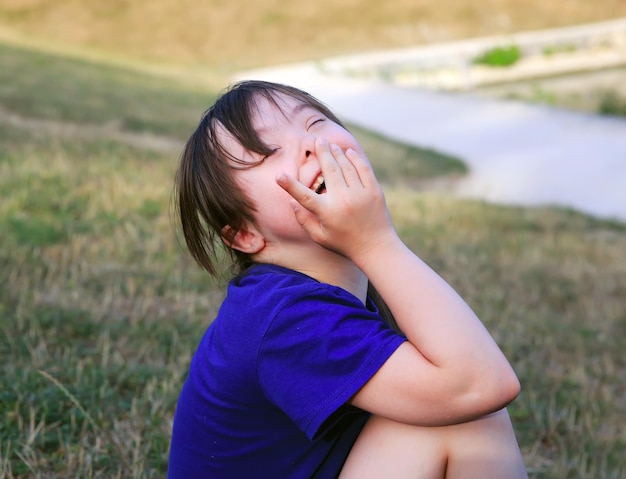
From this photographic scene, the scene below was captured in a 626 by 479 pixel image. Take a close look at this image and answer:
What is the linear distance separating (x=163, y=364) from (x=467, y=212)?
13.2ft

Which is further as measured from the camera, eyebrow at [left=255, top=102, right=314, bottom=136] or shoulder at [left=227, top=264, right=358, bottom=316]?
eyebrow at [left=255, top=102, right=314, bottom=136]

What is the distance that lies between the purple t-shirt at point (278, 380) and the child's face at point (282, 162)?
0.33 ft

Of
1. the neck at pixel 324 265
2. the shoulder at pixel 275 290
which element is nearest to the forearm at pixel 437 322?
the shoulder at pixel 275 290

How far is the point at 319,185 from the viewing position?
198cm

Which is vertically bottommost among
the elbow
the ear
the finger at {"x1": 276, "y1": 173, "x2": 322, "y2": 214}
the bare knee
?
the bare knee

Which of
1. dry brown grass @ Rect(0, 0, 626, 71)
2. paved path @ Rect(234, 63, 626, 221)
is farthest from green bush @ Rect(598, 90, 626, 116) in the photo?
dry brown grass @ Rect(0, 0, 626, 71)

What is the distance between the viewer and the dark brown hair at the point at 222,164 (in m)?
2.07

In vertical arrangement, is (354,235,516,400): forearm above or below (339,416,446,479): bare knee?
above

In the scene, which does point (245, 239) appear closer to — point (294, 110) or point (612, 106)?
point (294, 110)

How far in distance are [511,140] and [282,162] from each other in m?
10.1

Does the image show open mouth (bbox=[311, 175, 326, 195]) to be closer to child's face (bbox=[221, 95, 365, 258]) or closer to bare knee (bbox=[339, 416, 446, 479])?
child's face (bbox=[221, 95, 365, 258])

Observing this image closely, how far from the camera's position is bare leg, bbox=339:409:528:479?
1.89 metres

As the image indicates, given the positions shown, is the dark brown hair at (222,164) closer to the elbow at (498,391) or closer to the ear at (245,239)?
the ear at (245,239)

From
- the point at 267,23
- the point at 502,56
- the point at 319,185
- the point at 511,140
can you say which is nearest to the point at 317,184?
the point at 319,185
